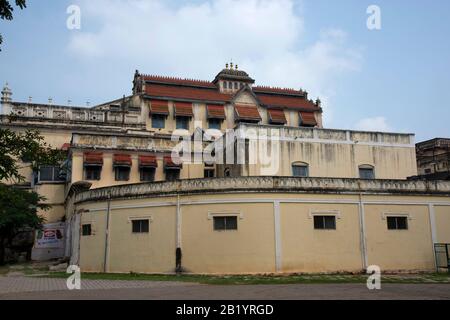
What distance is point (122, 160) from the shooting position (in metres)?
31.2

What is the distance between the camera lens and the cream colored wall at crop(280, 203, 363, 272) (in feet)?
68.8

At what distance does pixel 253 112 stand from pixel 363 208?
67.5ft

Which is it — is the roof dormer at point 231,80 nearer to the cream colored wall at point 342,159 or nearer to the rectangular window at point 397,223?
the cream colored wall at point 342,159

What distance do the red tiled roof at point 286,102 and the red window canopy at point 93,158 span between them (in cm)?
1759

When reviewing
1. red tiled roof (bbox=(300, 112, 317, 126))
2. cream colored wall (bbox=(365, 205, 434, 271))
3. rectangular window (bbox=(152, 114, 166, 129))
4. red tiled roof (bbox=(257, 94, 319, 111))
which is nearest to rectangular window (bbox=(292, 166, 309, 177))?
cream colored wall (bbox=(365, 205, 434, 271))

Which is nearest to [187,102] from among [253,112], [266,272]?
[253,112]

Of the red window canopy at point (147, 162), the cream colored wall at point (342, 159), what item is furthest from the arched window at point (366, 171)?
the red window canopy at point (147, 162)

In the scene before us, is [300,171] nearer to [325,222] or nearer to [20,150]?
[325,222]

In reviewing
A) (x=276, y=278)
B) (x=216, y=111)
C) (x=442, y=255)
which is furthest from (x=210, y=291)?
(x=216, y=111)

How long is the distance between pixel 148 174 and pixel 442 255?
61.1ft

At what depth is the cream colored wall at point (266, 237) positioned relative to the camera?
821 inches

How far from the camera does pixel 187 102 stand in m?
40.5

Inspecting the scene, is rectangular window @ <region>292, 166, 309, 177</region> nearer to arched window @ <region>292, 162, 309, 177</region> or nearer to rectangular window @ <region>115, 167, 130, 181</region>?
arched window @ <region>292, 162, 309, 177</region>

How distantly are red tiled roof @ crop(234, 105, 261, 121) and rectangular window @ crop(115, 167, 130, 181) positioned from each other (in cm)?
1275
